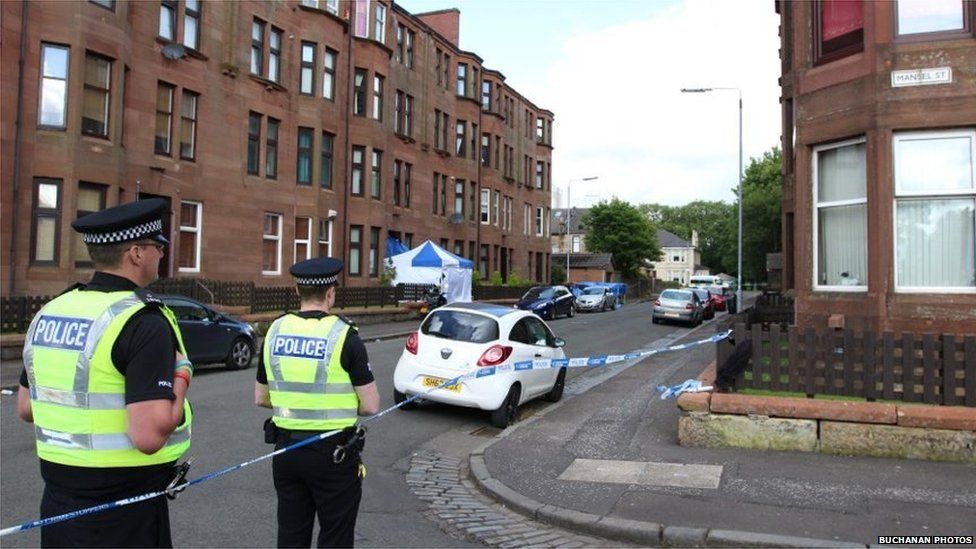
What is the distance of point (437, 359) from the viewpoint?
948 cm

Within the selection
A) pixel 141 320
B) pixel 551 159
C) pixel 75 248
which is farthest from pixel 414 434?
pixel 551 159

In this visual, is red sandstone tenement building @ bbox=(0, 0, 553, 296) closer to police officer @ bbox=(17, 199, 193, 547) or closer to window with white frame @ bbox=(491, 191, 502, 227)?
window with white frame @ bbox=(491, 191, 502, 227)

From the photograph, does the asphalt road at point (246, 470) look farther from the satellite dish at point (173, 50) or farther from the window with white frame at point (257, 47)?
the window with white frame at point (257, 47)

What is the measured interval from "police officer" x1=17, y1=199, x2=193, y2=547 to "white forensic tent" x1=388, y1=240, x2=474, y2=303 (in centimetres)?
2602

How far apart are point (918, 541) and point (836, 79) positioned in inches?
241

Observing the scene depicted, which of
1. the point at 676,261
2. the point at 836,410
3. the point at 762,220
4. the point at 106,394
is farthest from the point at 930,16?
the point at 676,261

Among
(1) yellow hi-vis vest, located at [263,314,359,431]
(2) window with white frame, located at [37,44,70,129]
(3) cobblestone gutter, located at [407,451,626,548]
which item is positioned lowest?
(3) cobblestone gutter, located at [407,451,626,548]

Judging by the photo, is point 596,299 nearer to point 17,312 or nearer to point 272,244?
point 272,244

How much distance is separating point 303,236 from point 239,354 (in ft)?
44.8

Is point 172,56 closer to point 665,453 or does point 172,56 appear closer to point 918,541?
point 665,453

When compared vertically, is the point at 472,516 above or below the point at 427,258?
below

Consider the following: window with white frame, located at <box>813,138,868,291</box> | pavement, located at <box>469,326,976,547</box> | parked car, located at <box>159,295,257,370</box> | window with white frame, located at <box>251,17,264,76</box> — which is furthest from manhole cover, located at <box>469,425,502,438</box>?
window with white frame, located at <box>251,17,264,76</box>

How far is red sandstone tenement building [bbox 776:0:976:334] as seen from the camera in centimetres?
804

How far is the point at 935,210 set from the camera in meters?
8.20
